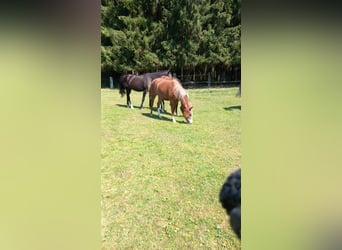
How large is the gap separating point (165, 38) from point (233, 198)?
1.00 m

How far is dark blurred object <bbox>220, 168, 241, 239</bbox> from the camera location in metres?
1.45

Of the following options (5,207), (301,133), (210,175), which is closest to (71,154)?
(5,207)

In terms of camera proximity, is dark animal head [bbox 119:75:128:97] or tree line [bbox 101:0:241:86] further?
dark animal head [bbox 119:75:128:97]

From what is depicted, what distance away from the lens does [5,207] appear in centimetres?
158

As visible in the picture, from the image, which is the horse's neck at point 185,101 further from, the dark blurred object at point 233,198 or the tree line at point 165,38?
the dark blurred object at point 233,198

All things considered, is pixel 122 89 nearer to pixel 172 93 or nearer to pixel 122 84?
pixel 122 84

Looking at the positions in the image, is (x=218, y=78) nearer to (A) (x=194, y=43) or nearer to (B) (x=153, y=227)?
(A) (x=194, y=43)

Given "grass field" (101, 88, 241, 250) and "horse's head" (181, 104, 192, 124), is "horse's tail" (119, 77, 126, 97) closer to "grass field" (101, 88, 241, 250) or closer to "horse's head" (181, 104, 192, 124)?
A: "grass field" (101, 88, 241, 250)

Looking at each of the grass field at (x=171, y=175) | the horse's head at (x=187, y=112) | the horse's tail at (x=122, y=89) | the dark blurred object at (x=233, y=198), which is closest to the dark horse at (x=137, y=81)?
the horse's tail at (x=122, y=89)

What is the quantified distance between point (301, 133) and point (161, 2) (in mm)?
1070

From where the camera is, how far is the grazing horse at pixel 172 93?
1.63 metres

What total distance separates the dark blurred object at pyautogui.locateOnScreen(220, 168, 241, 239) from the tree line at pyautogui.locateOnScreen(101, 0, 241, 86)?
56 centimetres

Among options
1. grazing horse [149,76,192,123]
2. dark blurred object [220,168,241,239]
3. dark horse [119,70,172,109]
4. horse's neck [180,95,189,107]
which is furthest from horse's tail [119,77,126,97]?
dark blurred object [220,168,241,239]

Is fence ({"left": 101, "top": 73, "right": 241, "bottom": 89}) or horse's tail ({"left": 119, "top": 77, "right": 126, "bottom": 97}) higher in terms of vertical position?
fence ({"left": 101, "top": 73, "right": 241, "bottom": 89})
